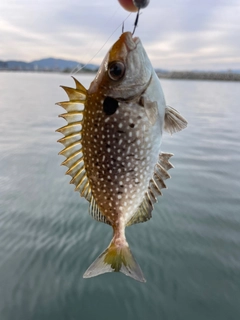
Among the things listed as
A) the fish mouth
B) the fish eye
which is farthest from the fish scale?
the fish mouth

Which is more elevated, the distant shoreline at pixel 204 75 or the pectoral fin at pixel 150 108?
the distant shoreline at pixel 204 75

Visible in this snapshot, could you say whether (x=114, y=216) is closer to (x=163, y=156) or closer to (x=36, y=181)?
(x=163, y=156)

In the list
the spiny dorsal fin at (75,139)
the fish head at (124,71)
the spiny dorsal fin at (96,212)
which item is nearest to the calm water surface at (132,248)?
the spiny dorsal fin at (96,212)

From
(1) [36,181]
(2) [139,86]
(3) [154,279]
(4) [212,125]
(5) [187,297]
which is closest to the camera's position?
(2) [139,86]

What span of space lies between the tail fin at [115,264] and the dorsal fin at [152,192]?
253 mm

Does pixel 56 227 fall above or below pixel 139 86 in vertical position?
below

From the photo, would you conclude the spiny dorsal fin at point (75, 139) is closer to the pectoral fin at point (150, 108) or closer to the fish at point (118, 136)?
the fish at point (118, 136)

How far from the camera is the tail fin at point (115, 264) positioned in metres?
1.97

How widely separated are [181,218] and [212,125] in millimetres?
9271

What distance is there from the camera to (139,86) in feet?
6.48

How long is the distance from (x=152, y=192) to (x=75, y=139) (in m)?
0.76

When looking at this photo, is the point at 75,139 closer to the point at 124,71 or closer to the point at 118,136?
the point at 118,136

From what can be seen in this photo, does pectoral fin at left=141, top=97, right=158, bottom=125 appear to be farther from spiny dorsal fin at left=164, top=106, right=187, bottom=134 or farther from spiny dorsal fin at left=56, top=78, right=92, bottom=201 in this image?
spiny dorsal fin at left=56, top=78, right=92, bottom=201

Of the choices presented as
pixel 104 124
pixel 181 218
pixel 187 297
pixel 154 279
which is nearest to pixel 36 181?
pixel 181 218
